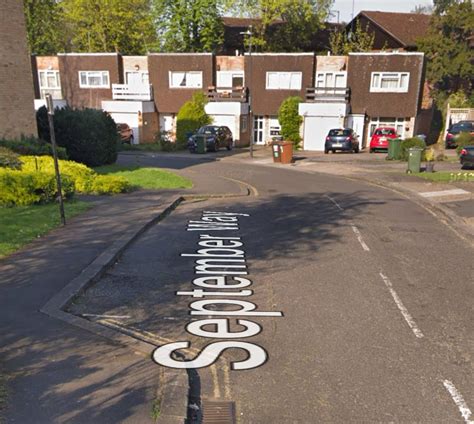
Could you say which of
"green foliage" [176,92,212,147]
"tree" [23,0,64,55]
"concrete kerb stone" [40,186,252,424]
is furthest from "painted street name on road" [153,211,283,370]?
"tree" [23,0,64,55]

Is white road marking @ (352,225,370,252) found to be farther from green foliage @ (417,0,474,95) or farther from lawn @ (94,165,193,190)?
green foliage @ (417,0,474,95)

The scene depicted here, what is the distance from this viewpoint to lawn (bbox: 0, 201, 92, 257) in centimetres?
829

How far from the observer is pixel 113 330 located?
5250 mm

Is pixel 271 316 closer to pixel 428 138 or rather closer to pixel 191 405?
pixel 191 405

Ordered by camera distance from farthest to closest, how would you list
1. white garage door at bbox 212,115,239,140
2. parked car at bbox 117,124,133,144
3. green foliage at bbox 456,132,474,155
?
white garage door at bbox 212,115,239,140
parked car at bbox 117,124,133,144
green foliage at bbox 456,132,474,155

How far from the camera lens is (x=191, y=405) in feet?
13.4

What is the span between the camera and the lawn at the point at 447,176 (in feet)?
59.4

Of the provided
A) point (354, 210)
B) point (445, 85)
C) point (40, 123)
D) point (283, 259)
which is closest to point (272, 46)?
point (445, 85)

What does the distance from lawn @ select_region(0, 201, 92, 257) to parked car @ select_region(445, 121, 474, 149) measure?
2693 centimetres

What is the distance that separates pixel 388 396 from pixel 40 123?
17.9 m

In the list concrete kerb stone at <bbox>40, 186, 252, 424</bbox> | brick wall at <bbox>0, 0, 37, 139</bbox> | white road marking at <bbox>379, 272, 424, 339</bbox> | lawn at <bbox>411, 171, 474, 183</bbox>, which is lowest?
lawn at <bbox>411, 171, 474, 183</bbox>

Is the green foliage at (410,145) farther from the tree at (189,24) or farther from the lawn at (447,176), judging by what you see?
the tree at (189,24)

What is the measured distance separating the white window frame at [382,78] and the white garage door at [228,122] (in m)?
10.0

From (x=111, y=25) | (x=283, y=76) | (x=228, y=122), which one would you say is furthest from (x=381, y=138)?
(x=111, y=25)
